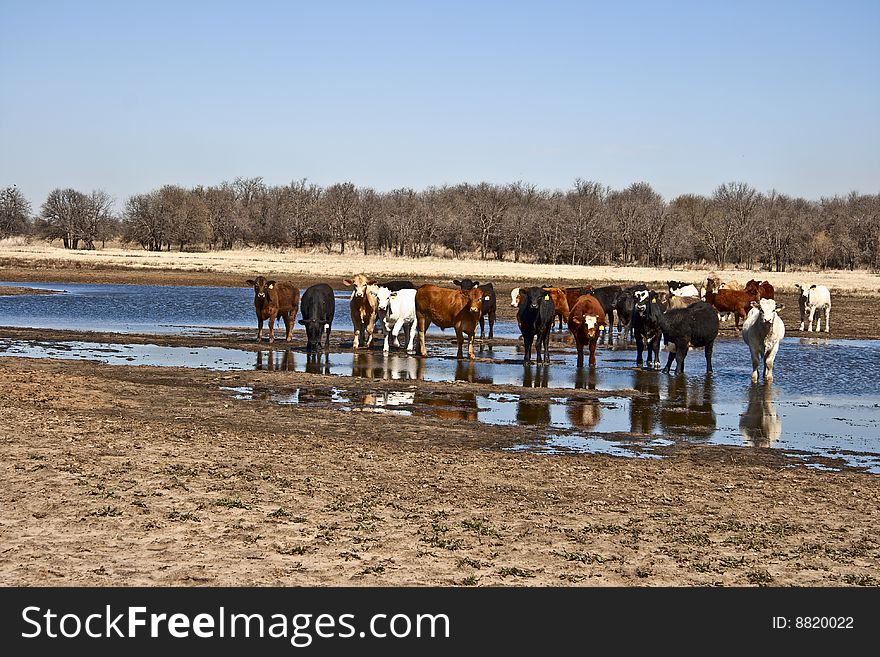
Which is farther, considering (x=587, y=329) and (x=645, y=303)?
(x=645, y=303)

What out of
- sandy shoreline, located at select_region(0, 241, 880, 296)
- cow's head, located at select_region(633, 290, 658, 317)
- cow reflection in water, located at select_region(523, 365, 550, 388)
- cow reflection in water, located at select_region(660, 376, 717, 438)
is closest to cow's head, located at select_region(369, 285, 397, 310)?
cow reflection in water, located at select_region(523, 365, 550, 388)

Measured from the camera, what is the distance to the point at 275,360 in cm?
2105

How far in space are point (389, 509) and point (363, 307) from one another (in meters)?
15.1

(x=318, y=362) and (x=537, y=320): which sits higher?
(x=537, y=320)

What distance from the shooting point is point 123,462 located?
1016 centimetres

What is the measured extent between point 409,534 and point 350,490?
1522 millimetres

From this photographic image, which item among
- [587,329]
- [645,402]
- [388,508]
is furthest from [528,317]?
[388,508]

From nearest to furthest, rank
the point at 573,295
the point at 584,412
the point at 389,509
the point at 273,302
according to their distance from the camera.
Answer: the point at 389,509
the point at 584,412
the point at 273,302
the point at 573,295

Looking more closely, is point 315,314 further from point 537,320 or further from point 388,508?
point 388,508

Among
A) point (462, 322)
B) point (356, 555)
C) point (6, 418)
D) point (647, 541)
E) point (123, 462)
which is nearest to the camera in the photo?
point (356, 555)

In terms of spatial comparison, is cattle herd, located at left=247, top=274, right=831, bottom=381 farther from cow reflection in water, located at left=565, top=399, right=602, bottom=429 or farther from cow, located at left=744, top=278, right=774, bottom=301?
cow, located at left=744, top=278, right=774, bottom=301

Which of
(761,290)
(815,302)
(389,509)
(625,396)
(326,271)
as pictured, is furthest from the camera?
(326,271)

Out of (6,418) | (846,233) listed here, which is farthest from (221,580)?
(846,233)

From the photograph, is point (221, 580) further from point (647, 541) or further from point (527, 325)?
point (527, 325)
